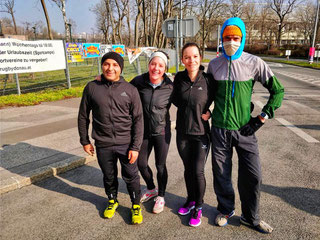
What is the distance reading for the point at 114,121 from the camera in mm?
2648

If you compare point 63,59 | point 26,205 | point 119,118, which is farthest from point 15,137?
point 63,59

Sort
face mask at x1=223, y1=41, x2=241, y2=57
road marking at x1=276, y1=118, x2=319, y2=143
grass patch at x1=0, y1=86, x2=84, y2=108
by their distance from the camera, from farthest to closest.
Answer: grass patch at x1=0, y1=86, x2=84, y2=108, road marking at x1=276, y1=118, x2=319, y2=143, face mask at x1=223, y1=41, x2=241, y2=57

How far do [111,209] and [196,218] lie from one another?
0.96 metres

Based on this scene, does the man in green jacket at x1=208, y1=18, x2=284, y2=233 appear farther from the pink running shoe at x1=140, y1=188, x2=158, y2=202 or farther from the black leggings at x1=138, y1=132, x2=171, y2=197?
the pink running shoe at x1=140, y1=188, x2=158, y2=202

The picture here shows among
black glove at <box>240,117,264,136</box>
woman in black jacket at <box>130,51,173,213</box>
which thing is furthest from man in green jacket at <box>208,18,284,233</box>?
woman in black jacket at <box>130,51,173,213</box>

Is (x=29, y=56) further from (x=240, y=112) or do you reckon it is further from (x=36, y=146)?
(x=240, y=112)

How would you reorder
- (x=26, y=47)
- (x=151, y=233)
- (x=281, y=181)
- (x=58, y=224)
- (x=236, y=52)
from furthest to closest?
(x=26, y=47) < (x=281, y=181) < (x=58, y=224) < (x=151, y=233) < (x=236, y=52)

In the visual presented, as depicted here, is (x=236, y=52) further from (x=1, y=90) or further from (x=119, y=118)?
(x=1, y=90)

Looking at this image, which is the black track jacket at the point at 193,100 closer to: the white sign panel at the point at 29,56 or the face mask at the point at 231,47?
the face mask at the point at 231,47

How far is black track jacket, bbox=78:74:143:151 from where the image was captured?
2.58m

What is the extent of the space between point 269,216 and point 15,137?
16.1 ft

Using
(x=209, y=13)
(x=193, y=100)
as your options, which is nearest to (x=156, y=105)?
(x=193, y=100)

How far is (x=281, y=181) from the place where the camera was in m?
3.59

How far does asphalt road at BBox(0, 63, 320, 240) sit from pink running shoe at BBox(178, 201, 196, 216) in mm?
82
